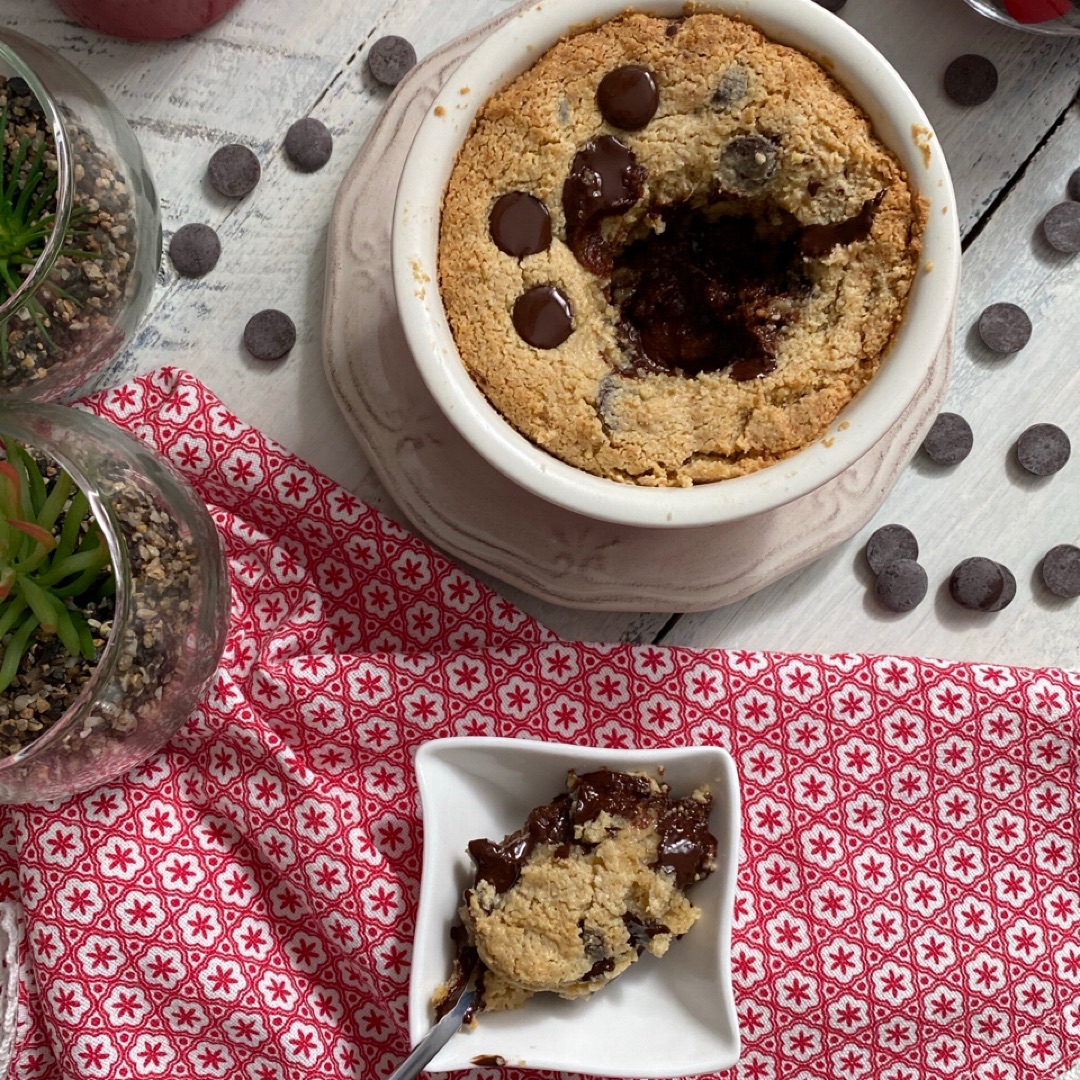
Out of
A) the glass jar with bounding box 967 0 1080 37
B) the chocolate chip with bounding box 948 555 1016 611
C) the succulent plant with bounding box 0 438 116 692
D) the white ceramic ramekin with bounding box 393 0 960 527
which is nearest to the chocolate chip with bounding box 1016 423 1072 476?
the chocolate chip with bounding box 948 555 1016 611

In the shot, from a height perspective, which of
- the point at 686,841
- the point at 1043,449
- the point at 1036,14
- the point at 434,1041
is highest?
the point at 1036,14

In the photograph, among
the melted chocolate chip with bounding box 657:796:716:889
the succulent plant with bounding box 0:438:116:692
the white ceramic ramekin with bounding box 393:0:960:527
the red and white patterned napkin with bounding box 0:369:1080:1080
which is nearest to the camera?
the white ceramic ramekin with bounding box 393:0:960:527

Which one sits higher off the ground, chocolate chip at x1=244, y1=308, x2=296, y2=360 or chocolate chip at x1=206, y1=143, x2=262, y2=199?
chocolate chip at x1=206, y1=143, x2=262, y2=199

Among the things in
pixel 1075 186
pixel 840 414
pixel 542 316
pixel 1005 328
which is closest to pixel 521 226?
pixel 542 316

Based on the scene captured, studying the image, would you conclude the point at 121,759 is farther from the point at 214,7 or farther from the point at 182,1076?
the point at 214,7

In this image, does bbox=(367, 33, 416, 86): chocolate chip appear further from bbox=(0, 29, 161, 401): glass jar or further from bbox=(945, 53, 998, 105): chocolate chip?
→ bbox=(945, 53, 998, 105): chocolate chip

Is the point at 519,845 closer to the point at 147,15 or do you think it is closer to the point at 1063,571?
the point at 1063,571

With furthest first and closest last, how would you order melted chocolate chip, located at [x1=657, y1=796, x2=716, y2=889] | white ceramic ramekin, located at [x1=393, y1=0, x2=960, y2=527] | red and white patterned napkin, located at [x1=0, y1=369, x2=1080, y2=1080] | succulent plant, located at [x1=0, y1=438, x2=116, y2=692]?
red and white patterned napkin, located at [x1=0, y1=369, x2=1080, y2=1080] < melted chocolate chip, located at [x1=657, y1=796, x2=716, y2=889] < succulent plant, located at [x1=0, y1=438, x2=116, y2=692] < white ceramic ramekin, located at [x1=393, y1=0, x2=960, y2=527]
